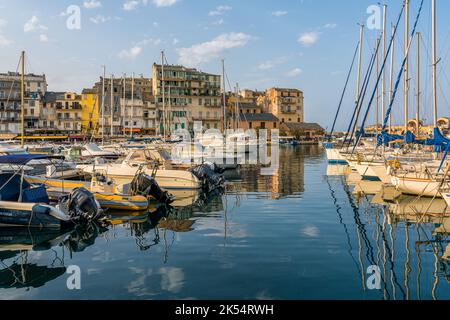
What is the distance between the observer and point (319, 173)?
1617 inches

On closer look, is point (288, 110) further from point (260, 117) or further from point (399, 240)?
point (399, 240)

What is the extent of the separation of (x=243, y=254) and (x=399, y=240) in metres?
5.95

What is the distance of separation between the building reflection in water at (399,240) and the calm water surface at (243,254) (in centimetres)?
3

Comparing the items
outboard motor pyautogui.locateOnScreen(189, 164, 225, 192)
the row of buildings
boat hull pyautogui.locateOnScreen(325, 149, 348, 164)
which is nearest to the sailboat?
outboard motor pyautogui.locateOnScreen(189, 164, 225, 192)

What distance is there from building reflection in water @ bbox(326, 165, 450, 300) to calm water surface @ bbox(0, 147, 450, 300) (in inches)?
1.4

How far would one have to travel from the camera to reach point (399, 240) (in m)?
15.3

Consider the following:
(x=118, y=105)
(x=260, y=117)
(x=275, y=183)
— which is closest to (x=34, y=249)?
(x=275, y=183)

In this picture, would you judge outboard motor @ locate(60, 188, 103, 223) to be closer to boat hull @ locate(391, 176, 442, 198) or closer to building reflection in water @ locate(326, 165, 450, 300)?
building reflection in water @ locate(326, 165, 450, 300)

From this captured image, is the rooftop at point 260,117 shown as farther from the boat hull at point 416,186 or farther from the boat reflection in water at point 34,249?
the boat reflection in water at point 34,249

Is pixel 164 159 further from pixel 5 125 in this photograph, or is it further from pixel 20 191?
A: pixel 5 125

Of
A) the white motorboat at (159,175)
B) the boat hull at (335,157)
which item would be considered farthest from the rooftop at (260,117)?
the white motorboat at (159,175)

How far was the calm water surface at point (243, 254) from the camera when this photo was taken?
10.7 m
